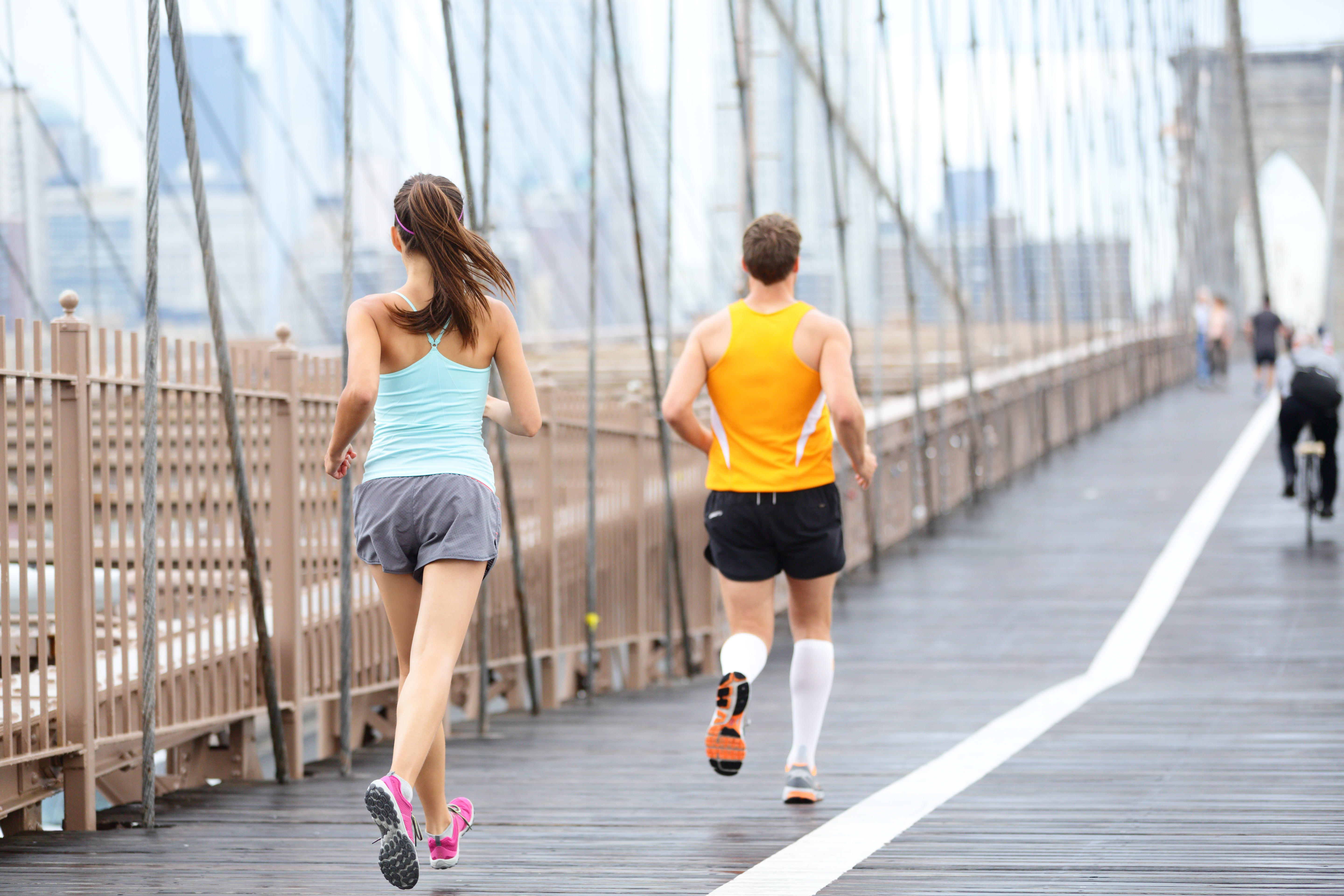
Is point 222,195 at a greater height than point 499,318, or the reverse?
point 222,195

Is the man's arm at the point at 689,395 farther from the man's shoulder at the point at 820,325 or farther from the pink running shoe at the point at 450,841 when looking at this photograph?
the pink running shoe at the point at 450,841

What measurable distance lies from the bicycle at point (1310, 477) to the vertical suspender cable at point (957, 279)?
327 cm

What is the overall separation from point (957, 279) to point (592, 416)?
10.4 meters

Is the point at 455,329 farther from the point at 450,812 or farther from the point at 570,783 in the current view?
the point at 570,783

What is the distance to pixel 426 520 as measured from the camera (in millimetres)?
3451

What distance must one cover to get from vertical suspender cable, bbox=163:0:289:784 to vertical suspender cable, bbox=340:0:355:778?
0.27 m

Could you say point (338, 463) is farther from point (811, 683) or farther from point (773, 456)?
point (811, 683)

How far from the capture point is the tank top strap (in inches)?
136

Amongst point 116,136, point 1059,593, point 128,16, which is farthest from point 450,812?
point 116,136

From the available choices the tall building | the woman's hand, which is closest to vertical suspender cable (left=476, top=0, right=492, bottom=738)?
the woman's hand

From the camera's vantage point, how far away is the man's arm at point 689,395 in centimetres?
464

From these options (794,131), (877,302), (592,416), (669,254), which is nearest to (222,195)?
(877,302)

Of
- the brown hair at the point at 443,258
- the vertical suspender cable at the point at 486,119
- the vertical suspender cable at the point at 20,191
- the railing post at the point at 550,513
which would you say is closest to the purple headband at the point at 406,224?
the brown hair at the point at 443,258

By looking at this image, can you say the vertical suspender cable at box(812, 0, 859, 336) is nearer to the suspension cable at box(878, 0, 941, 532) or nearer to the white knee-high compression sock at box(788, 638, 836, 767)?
the suspension cable at box(878, 0, 941, 532)
